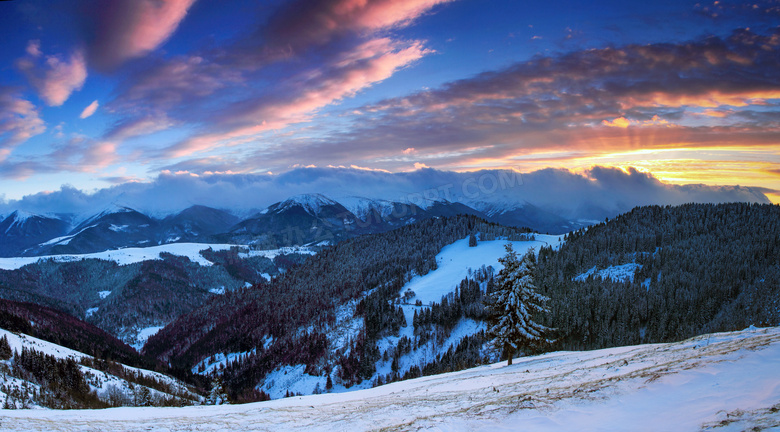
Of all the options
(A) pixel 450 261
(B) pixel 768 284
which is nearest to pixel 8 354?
(A) pixel 450 261

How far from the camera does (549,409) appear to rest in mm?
15070

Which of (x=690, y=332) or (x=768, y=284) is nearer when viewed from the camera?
(x=690, y=332)

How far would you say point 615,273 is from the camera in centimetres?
13712

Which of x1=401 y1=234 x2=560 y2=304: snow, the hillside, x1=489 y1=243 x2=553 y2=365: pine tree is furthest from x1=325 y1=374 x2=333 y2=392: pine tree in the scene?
x1=489 y1=243 x2=553 y2=365: pine tree

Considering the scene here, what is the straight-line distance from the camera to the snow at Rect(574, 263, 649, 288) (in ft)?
434

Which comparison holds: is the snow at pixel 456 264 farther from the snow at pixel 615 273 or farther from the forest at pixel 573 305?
the snow at pixel 615 273

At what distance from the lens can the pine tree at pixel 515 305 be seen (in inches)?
1599

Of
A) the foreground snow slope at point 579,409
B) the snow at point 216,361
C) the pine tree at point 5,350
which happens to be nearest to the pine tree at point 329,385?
the snow at point 216,361

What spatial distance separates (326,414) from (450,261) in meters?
165

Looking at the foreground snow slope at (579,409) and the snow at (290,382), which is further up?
the foreground snow slope at (579,409)

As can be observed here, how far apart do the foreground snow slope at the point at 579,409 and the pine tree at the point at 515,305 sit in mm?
16670

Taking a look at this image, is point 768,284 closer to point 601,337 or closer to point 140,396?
point 601,337

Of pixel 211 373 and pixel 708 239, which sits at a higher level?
pixel 708 239

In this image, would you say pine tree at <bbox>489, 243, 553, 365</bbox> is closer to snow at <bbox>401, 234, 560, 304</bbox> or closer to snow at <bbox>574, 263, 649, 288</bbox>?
snow at <bbox>401, 234, 560, 304</bbox>
